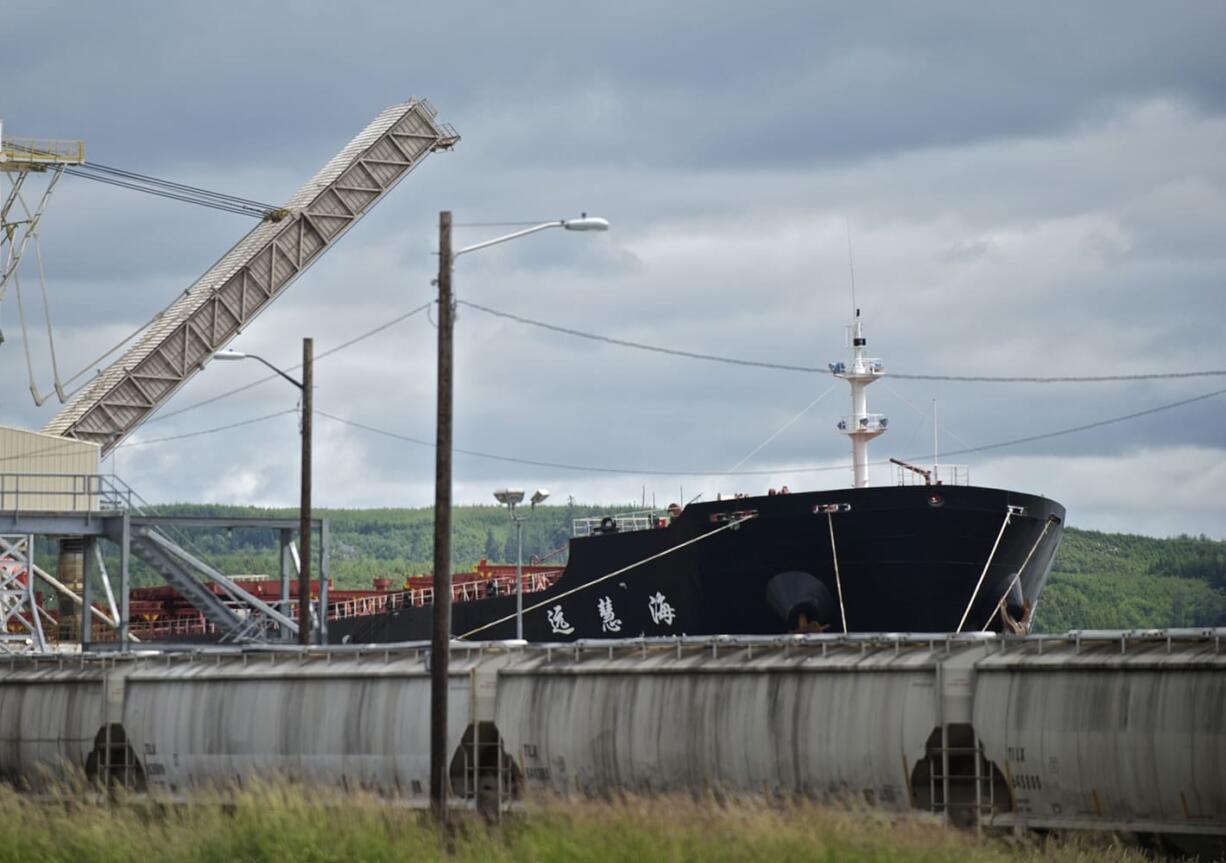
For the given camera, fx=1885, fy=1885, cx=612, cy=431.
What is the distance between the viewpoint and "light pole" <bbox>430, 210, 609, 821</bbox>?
2819 cm

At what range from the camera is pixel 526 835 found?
25.7 metres

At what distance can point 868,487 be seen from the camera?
49531 mm

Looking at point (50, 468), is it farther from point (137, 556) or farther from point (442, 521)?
point (442, 521)

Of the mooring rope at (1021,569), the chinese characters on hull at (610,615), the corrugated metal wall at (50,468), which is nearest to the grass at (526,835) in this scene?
the mooring rope at (1021,569)

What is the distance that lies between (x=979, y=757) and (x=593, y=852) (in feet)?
19.5

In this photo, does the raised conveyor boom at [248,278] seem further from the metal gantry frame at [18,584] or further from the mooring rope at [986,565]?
the mooring rope at [986,565]

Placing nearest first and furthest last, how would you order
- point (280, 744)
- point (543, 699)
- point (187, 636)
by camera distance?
1. point (543, 699)
2. point (280, 744)
3. point (187, 636)

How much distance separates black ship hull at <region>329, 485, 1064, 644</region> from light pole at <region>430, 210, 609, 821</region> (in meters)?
21.2

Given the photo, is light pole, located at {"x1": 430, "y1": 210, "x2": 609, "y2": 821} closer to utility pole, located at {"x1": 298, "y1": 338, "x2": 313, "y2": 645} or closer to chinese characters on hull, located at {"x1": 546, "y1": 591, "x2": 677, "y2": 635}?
utility pole, located at {"x1": 298, "y1": 338, "x2": 313, "y2": 645}

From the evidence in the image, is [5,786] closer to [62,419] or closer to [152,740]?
[152,740]

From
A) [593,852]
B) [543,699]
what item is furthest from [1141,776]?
[543,699]

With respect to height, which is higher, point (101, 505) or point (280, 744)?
point (101, 505)

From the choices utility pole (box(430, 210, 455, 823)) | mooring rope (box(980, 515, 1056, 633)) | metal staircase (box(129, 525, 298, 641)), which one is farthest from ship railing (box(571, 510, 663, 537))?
utility pole (box(430, 210, 455, 823))

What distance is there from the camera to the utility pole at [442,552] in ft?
92.5
